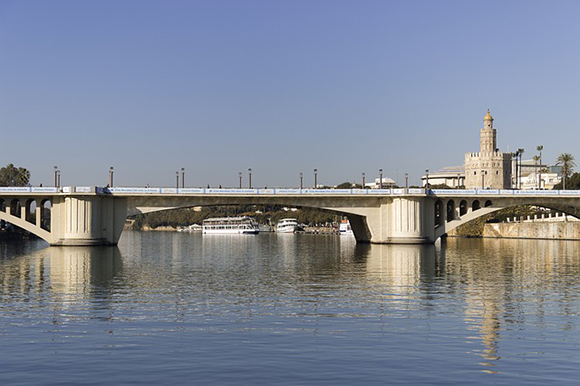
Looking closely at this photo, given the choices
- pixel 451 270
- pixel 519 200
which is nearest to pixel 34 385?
pixel 451 270

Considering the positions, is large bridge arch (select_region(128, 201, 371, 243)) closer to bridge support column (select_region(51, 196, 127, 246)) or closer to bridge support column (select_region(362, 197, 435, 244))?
bridge support column (select_region(362, 197, 435, 244))

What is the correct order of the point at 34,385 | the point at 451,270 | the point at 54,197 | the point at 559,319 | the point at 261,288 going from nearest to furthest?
1. the point at 34,385
2. the point at 559,319
3. the point at 261,288
4. the point at 451,270
5. the point at 54,197

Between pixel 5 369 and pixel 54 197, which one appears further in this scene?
pixel 54 197

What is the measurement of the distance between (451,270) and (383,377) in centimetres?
4337

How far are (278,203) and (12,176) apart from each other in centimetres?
9267

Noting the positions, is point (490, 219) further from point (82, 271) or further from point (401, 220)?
point (82, 271)

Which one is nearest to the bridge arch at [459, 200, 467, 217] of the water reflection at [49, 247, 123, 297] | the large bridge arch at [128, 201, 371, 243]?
the large bridge arch at [128, 201, 371, 243]

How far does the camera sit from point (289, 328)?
31578 mm

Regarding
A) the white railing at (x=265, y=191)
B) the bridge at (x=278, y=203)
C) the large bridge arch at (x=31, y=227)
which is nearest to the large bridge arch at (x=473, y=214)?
the bridge at (x=278, y=203)

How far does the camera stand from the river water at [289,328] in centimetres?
2355

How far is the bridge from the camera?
10125 centimetres

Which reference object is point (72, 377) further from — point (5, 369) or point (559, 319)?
point (559, 319)

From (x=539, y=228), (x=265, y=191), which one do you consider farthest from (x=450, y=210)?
(x=539, y=228)

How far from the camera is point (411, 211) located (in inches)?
4328
